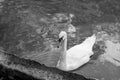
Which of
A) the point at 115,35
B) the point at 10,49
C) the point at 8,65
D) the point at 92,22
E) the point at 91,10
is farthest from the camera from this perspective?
the point at 91,10

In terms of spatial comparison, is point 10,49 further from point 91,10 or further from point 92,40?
point 91,10

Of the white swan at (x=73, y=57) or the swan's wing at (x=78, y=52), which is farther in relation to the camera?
the swan's wing at (x=78, y=52)

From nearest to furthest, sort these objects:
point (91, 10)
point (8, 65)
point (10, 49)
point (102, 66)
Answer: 1. point (8, 65)
2. point (102, 66)
3. point (10, 49)
4. point (91, 10)

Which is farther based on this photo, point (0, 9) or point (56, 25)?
point (0, 9)

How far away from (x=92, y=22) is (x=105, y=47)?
1.64 meters

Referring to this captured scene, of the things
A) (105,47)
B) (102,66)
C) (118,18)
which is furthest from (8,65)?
(118,18)

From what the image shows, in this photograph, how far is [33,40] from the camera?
8078mm

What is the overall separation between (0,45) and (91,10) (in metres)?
4.26

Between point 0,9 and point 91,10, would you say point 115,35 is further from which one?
point 0,9

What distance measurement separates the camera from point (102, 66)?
23.3ft

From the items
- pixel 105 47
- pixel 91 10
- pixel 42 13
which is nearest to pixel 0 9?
pixel 42 13

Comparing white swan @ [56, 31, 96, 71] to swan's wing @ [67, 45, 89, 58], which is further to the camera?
swan's wing @ [67, 45, 89, 58]

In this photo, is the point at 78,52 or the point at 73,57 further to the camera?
the point at 78,52

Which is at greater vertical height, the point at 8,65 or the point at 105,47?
the point at 8,65
